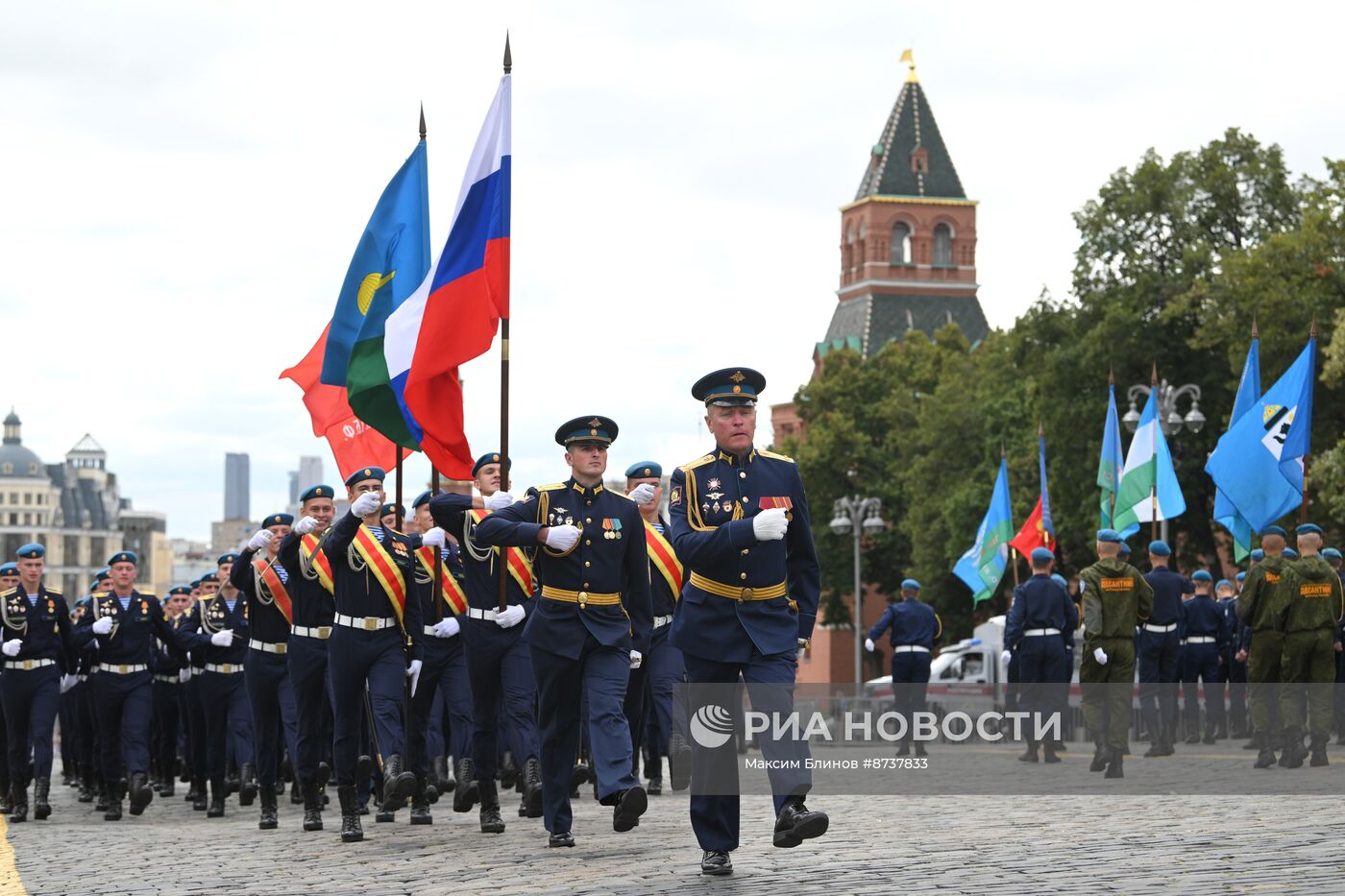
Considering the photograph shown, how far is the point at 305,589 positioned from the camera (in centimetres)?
1425

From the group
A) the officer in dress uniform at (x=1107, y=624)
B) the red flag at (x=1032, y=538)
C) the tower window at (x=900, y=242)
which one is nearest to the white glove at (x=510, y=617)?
the officer in dress uniform at (x=1107, y=624)

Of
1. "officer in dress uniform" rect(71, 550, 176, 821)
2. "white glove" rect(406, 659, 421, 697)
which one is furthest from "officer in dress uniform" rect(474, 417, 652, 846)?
"officer in dress uniform" rect(71, 550, 176, 821)

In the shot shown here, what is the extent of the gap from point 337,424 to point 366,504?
18.0 ft

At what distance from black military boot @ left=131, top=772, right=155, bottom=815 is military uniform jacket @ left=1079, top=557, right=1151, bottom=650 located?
770 centimetres

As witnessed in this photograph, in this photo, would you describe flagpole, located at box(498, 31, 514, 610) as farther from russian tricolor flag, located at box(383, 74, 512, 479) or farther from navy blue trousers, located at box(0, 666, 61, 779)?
navy blue trousers, located at box(0, 666, 61, 779)

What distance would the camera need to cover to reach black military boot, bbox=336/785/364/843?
43.2 feet

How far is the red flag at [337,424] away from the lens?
18094 millimetres

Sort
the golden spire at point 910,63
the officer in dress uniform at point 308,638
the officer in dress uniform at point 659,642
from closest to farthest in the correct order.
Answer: the officer in dress uniform at point 308,638
the officer in dress uniform at point 659,642
the golden spire at point 910,63

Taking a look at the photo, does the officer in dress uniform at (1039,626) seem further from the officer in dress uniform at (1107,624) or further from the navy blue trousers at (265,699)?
the navy blue trousers at (265,699)

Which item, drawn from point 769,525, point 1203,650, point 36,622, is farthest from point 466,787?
point 1203,650

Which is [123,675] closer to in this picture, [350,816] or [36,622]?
[36,622]

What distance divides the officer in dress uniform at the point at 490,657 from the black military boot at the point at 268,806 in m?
1.36

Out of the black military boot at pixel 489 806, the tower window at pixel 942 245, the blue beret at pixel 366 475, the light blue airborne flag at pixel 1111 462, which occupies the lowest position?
the black military boot at pixel 489 806

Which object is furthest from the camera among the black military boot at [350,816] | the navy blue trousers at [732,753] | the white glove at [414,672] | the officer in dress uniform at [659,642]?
the officer in dress uniform at [659,642]
